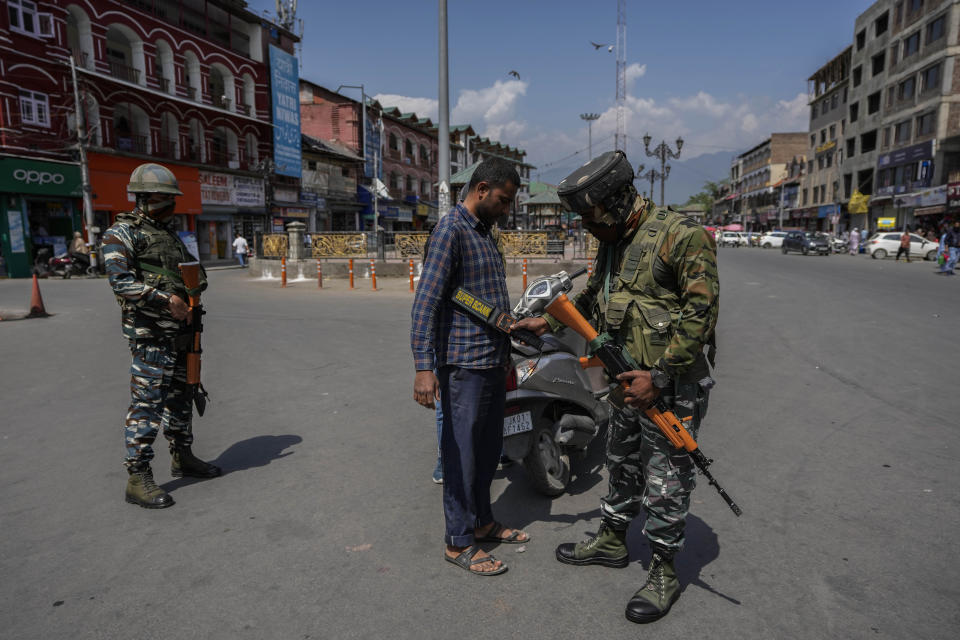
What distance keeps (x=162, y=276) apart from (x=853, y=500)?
428 centimetres

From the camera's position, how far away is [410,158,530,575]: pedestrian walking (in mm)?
2592

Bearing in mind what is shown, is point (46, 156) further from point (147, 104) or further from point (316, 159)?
point (316, 159)

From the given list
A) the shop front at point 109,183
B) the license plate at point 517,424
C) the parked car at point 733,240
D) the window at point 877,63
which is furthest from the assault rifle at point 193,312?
the window at point 877,63

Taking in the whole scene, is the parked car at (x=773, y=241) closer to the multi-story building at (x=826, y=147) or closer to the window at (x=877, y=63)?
the multi-story building at (x=826, y=147)

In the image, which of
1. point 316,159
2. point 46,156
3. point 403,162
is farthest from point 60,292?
point 403,162

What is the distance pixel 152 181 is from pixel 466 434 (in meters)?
2.39

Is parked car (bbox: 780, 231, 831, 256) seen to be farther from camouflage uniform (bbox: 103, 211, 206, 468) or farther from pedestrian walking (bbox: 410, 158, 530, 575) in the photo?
camouflage uniform (bbox: 103, 211, 206, 468)

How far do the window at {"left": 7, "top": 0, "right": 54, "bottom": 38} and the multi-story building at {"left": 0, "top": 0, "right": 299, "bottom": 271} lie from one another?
4 centimetres

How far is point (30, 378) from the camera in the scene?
6.48 meters

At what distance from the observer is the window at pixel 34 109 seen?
21609mm

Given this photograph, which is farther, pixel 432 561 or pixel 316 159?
pixel 316 159

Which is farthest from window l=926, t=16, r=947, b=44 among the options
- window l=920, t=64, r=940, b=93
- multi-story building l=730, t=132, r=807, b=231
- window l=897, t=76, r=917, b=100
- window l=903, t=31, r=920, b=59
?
multi-story building l=730, t=132, r=807, b=231

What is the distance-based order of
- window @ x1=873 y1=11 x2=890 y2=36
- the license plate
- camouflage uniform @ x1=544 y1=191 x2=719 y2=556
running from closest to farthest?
camouflage uniform @ x1=544 y1=191 x2=719 y2=556
the license plate
window @ x1=873 y1=11 x2=890 y2=36

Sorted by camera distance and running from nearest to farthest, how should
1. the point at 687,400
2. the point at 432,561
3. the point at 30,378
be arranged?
the point at 687,400 < the point at 432,561 < the point at 30,378
